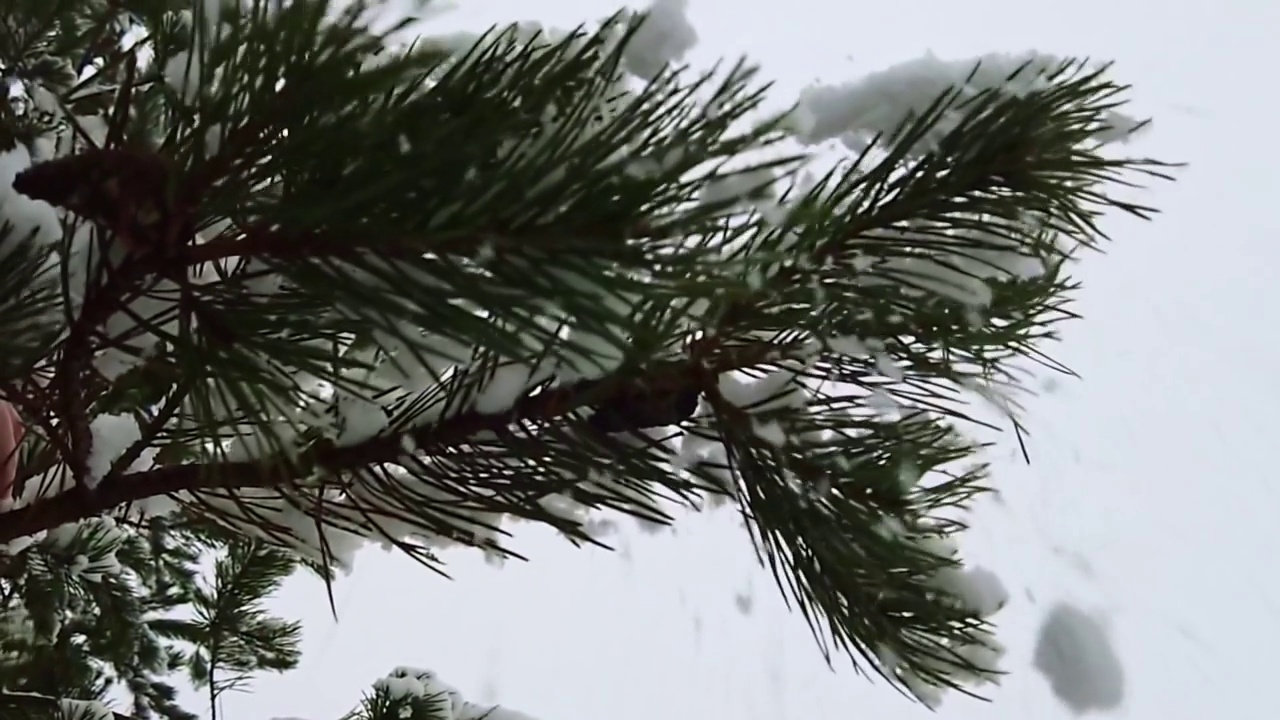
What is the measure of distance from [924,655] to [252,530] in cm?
37

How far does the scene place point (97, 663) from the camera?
3.56 feet

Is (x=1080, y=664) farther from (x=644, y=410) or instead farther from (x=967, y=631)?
(x=644, y=410)

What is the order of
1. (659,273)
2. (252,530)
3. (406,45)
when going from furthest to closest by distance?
(252,530) → (406,45) → (659,273)

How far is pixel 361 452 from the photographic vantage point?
1.50 ft

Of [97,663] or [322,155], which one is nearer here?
[322,155]

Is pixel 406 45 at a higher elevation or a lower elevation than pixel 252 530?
higher

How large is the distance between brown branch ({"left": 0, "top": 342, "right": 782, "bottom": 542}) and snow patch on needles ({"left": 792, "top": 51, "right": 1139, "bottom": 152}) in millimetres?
105

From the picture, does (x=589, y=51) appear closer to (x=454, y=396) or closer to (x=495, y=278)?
(x=495, y=278)

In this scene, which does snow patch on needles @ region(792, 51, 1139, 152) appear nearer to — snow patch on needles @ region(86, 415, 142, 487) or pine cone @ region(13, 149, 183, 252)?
pine cone @ region(13, 149, 183, 252)

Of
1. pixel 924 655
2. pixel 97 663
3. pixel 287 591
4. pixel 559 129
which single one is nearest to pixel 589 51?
pixel 559 129

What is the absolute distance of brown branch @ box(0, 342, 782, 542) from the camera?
43 centimetres

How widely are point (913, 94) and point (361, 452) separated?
0.30 m

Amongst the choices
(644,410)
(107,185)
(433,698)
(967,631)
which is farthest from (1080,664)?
(107,185)

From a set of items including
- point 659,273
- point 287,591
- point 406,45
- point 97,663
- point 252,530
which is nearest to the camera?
point 659,273
